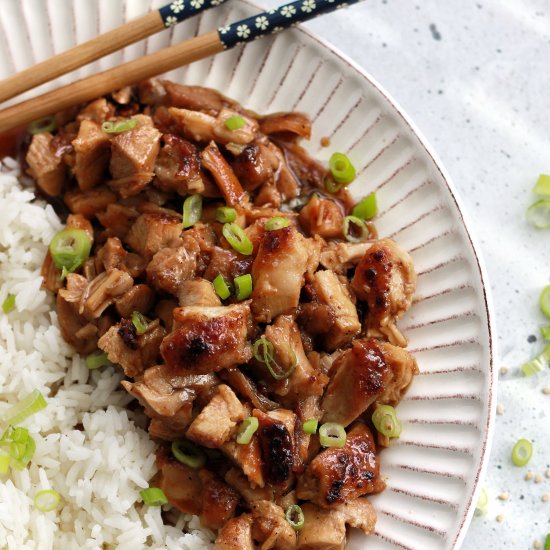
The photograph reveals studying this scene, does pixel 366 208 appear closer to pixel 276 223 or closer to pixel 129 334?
pixel 276 223

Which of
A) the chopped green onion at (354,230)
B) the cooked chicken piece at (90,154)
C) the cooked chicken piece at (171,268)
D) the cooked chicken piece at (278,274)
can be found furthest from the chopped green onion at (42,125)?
the chopped green onion at (354,230)

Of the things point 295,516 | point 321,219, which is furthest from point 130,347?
point 321,219

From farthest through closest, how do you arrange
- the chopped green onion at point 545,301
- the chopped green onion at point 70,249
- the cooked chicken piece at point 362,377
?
1. the chopped green onion at point 545,301
2. the chopped green onion at point 70,249
3. the cooked chicken piece at point 362,377

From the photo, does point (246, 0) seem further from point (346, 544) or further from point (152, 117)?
point (346, 544)

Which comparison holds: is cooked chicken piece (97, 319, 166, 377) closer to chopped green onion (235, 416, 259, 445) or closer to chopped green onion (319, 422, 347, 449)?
chopped green onion (235, 416, 259, 445)

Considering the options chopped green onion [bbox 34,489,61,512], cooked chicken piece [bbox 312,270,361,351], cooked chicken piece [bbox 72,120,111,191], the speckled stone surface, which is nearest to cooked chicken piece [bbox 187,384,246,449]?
cooked chicken piece [bbox 312,270,361,351]

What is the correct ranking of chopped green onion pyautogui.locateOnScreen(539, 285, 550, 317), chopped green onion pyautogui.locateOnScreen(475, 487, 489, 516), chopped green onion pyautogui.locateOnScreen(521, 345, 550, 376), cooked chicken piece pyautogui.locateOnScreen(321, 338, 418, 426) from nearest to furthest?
cooked chicken piece pyautogui.locateOnScreen(321, 338, 418, 426), chopped green onion pyautogui.locateOnScreen(475, 487, 489, 516), chopped green onion pyautogui.locateOnScreen(521, 345, 550, 376), chopped green onion pyautogui.locateOnScreen(539, 285, 550, 317)

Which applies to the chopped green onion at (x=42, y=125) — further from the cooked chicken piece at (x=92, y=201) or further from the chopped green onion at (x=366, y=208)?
the chopped green onion at (x=366, y=208)
